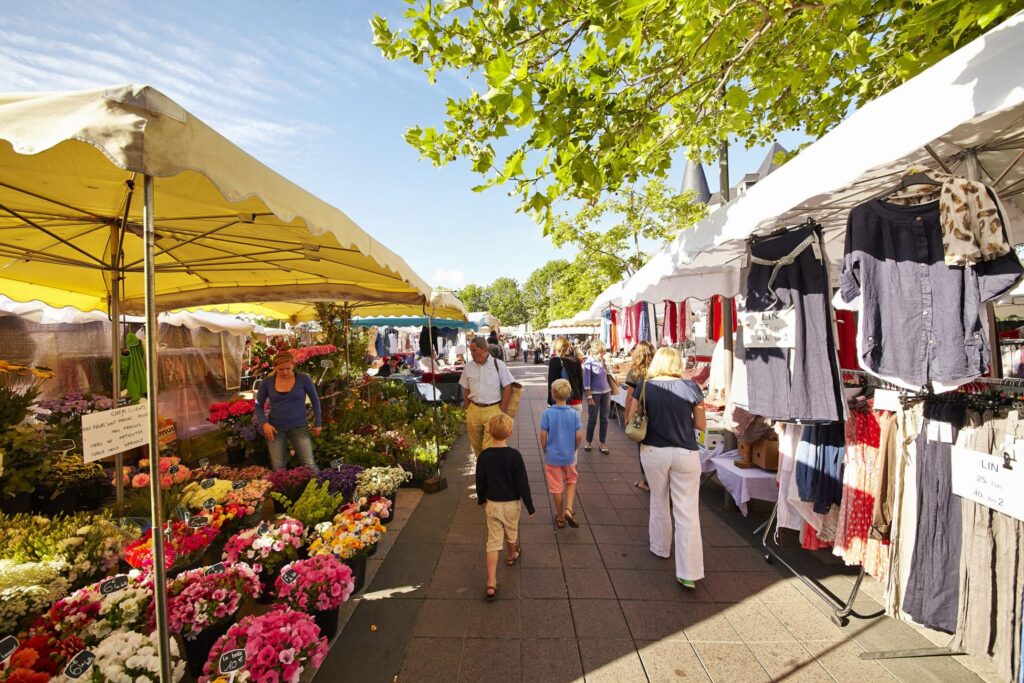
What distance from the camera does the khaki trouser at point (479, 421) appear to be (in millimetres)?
5285

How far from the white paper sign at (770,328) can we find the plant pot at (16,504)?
574cm

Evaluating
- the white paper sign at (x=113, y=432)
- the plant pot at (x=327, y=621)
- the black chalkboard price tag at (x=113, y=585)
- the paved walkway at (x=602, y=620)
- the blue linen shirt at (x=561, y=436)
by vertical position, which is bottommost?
→ the paved walkway at (x=602, y=620)

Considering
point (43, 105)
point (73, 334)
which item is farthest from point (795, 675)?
point (73, 334)

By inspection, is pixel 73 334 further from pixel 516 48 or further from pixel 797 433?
pixel 797 433

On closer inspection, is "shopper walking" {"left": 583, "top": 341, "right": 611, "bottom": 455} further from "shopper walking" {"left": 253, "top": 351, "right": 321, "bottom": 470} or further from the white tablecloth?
"shopper walking" {"left": 253, "top": 351, "right": 321, "bottom": 470}

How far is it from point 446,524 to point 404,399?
582 centimetres

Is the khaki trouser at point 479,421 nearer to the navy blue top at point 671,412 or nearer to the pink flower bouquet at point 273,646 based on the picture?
the navy blue top at point 671,412

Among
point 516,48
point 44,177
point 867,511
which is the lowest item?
point 867,511

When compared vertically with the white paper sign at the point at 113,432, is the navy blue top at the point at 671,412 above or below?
below

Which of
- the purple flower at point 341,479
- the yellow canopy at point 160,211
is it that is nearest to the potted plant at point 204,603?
the purple flower at point 341,479

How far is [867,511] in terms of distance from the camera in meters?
2.84

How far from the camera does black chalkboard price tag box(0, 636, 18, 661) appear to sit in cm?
171

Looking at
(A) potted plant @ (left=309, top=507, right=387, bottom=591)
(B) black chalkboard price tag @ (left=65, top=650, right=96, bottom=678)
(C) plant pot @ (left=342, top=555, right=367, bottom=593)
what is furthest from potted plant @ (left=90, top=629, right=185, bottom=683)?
(C) plant pot @ (left=342, top=555, right=367, bottom=593)

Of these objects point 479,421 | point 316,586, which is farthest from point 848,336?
point 316,586
